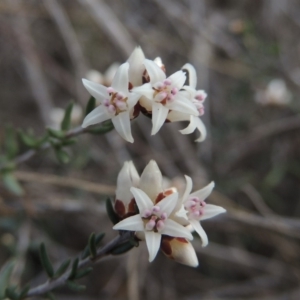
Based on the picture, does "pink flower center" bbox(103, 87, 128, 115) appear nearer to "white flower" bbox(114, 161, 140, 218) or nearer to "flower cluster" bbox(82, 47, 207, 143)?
"flower cluster" bbox(82, 47, 207, 143)

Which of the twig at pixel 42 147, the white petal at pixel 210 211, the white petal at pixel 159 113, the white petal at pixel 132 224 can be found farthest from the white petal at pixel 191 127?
the twig at pixel 42 147

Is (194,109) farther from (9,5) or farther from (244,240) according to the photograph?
(9,5)

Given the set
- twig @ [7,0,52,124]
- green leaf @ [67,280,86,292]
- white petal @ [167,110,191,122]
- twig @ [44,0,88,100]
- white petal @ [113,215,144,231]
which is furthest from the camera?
twig @ [7,0,52,124]

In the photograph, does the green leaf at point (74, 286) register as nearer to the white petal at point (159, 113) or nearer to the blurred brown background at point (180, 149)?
the white petal at point (159, 113)

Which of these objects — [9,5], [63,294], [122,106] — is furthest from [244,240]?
[9,5]

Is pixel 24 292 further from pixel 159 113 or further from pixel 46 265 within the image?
pixel 159 113

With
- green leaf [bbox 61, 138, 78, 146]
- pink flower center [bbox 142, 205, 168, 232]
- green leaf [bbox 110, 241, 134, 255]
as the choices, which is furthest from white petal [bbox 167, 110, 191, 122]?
green leaf [bbox 61, 138, 78, 146]

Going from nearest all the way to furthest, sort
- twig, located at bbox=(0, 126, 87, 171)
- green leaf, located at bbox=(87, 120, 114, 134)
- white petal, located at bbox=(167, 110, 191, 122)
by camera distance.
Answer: white petal, located at bbox=(167, 110, 191, 122)
green leaf, located at bbox=(87, 120, 114, 134)
twig, located at bbox=(0, 126, 87, 171)
